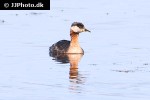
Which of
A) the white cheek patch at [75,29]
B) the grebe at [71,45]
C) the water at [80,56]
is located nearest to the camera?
the water at [80,56]

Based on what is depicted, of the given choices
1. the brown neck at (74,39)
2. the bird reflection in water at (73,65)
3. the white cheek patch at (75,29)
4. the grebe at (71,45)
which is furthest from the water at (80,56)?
the white cheek patch at (75,29)

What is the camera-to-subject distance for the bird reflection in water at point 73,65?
20.4 m

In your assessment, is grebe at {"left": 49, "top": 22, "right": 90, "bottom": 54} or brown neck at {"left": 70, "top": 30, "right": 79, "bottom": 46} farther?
brown neck at {"left": 70, "top": 30, "right": 79, "bottom": 46}

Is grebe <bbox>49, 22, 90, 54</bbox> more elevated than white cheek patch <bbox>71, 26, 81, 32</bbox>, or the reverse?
white cheek patch <bbox>71, 26, 81, 32</bbox>

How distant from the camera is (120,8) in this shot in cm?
3925

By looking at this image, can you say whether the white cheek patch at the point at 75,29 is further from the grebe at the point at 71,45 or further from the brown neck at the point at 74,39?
the brown neck at the point at 74,39

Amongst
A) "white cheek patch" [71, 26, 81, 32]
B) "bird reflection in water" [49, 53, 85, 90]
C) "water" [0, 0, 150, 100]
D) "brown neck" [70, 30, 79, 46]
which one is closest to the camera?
"water" [0, 0, 150, 100]

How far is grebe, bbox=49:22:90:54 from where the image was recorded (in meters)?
27.0

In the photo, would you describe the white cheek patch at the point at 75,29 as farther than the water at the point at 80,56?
Yes

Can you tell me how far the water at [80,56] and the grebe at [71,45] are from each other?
35 cm

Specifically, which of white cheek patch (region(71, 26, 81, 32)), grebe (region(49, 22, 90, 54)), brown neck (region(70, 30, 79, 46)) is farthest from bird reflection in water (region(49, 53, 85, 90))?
white cheek patch (region(71, 26, 81, 32))

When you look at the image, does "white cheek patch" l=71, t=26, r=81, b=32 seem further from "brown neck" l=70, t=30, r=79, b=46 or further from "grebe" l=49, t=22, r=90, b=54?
"brown neck" l=70, t=30, r=79, b=46

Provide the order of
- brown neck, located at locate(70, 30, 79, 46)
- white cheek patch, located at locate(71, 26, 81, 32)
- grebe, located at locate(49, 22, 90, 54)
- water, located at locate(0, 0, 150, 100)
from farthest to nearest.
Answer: white cheek patch, located at locate(71, 26, 81, 32) → brown neck, located at locate(70, 30, 79, 46) → grebe, located at locate(49, 22, 90, 54) → water, located at locate(0, 0, 150, 100)

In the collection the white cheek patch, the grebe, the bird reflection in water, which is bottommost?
the bird reflection in water
